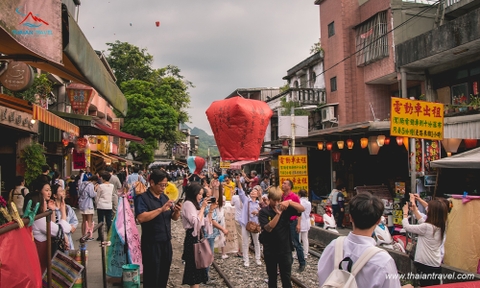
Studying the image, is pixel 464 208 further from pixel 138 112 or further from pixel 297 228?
pixel 138 112

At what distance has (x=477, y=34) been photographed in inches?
495

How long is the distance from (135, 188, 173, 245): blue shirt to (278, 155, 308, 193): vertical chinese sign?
20.6 ft

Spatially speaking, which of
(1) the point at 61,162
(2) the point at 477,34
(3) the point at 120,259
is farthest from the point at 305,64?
(3) the point at 120,259

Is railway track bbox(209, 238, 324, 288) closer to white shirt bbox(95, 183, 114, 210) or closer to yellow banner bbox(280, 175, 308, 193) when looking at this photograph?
yellow banner bbox(280, 175, 308, 193)

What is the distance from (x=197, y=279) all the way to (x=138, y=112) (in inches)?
1199

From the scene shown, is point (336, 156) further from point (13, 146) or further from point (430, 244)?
point (13, 146)

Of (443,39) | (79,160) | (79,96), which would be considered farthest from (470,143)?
(79,160)

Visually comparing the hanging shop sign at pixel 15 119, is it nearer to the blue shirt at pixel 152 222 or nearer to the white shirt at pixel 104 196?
the white shirt at pixel 104 196

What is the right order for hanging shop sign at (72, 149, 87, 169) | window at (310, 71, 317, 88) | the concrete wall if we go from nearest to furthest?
the concrete wall → hanging shop sign at (72, 149, 87, 169) → window at (310, 71, 317, 88)

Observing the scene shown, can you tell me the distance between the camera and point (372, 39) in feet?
68.3

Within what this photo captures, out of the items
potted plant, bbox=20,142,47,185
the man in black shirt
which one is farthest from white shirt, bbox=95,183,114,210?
the man in black shirt

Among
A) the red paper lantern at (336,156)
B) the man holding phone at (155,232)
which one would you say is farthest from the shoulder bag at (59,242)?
the red paper lantern at (336,156)

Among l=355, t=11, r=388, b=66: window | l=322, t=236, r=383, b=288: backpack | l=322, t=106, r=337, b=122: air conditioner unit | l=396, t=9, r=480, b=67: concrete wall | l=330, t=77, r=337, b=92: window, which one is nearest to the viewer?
l=322, t=236, r=383, b=288: backpack

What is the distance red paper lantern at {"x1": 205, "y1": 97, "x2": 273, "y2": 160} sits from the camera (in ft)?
23.8
